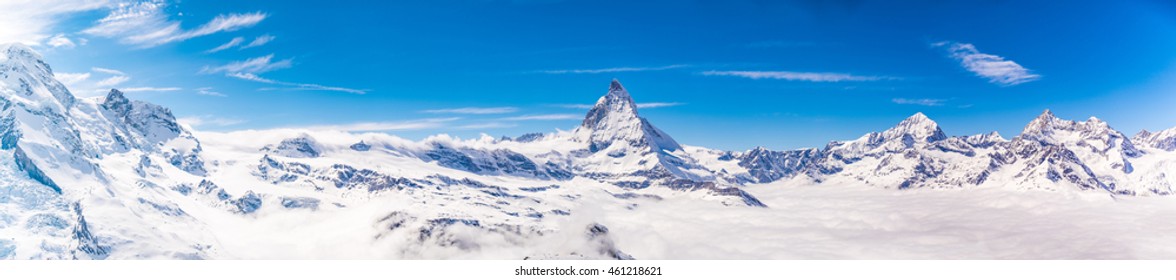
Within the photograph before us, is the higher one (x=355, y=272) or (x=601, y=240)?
(x=601, y=240)

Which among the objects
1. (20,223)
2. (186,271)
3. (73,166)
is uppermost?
(73,166)

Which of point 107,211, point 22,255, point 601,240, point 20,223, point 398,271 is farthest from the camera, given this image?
point 107,211

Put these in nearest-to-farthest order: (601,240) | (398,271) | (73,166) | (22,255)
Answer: (398,271), (22,255), (601,240), (73,166)

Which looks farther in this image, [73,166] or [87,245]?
[73,166]

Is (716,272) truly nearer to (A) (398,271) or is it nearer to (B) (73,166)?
(A) (398,271)

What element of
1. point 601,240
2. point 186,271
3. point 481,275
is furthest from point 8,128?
point 481,275

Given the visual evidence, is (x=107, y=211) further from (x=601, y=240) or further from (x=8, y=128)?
(x=601, y=240)

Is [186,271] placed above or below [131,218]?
below

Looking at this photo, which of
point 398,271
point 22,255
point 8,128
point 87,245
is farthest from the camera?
point 8,128

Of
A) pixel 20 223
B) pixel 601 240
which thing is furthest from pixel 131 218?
pixel 601 240
